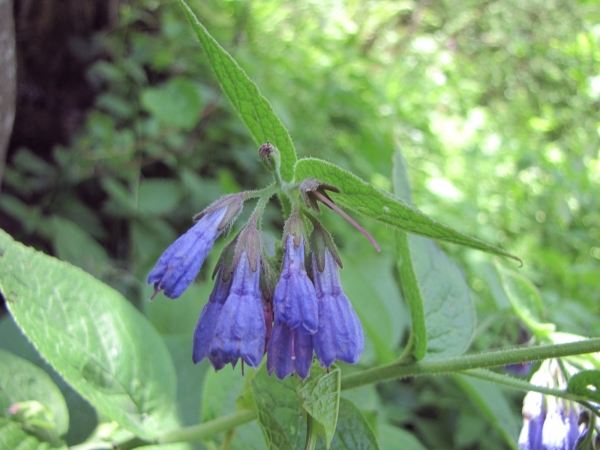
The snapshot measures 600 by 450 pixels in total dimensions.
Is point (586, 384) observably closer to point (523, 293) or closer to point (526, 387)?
point (526, 387)

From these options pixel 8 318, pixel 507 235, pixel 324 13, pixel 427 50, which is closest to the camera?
pixel 8 318

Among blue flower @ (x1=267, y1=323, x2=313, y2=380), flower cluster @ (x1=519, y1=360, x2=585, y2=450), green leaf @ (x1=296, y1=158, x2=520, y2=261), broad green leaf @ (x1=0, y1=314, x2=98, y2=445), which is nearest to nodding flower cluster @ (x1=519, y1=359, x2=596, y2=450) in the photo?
flower cluster @ (x1=519, y1=360, x2=585, y2=450)

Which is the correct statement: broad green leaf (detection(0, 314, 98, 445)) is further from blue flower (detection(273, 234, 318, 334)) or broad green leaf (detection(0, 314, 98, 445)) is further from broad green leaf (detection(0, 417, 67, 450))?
blue flower (detection(273, 234, 318, 334))

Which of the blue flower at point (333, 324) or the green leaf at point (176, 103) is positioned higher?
the green leaf at point (176, 103)

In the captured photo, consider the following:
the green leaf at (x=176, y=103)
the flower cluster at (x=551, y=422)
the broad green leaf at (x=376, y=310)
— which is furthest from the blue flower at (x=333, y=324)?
the green leaf at (x=176, y=103)

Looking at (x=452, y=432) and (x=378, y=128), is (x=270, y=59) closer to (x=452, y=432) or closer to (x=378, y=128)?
(x=378, y=128)

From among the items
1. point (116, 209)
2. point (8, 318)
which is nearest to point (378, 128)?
point (116, 209)

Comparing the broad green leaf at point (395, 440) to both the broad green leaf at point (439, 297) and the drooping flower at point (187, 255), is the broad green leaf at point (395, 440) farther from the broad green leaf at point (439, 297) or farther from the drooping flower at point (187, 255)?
the drooping flower at point (187, 255)

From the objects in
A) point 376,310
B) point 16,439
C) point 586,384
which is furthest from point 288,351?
point 376,310
